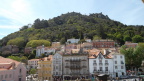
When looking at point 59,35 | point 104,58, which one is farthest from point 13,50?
point 104,58

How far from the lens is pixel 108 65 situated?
173 ft

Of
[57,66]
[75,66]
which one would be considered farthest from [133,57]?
[57,66]

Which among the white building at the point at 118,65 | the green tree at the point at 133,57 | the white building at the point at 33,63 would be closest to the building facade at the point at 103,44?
the white building at the point at 33,63

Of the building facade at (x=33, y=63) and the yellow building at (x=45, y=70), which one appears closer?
the yellow building at (x=45, y=70)

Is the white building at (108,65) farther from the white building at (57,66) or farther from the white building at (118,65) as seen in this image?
the white building at (57,66)

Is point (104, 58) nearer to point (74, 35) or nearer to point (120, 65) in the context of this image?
point (120, 65)

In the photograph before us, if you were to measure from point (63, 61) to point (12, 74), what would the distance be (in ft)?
57.2

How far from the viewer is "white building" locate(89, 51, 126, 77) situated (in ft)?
172

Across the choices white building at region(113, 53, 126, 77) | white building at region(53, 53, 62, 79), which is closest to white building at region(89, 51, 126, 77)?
white building at region(113, 53, 126, 77)

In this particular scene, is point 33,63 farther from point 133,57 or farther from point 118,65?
point 133,57

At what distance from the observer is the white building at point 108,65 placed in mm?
52500

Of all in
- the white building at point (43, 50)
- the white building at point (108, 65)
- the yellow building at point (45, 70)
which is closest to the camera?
the white building at point (108, 65)

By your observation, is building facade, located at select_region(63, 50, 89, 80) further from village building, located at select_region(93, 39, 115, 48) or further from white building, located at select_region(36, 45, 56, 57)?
village building, located at select_region(93, 39, 115, 48)

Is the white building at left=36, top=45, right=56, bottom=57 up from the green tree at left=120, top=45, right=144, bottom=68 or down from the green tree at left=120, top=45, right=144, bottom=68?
up
